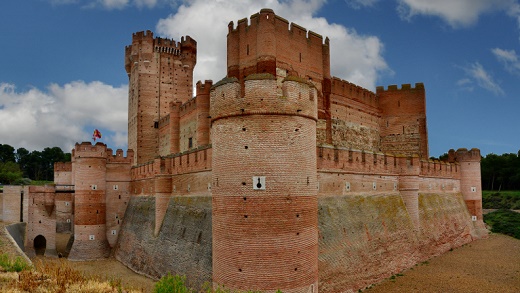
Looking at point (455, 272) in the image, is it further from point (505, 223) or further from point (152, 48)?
point (152, 48)

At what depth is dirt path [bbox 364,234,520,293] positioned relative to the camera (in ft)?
53.2

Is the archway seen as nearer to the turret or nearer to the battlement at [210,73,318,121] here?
the battlement at [210,73,318,121]

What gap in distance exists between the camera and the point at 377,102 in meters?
32.7

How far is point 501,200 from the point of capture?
178 feet

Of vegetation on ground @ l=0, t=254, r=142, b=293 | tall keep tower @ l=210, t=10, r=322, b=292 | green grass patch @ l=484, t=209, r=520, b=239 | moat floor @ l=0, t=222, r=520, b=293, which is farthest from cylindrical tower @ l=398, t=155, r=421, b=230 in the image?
vegetation on ground @ l=0, t=254, r=142, b=293

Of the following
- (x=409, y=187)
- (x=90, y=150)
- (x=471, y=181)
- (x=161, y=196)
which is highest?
(x=90, y=150)

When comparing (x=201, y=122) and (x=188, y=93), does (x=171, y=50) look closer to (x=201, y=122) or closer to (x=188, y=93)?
(x=188, y=93)

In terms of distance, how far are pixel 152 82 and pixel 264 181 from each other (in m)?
28.5

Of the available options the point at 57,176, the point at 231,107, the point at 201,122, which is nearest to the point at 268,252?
the point at 231,107

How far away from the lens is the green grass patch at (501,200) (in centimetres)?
5159

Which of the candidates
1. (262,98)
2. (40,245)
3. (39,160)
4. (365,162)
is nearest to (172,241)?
(365,162)

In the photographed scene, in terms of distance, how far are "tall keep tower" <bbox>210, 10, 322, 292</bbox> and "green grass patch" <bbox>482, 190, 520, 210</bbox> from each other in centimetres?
5048

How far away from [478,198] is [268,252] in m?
24.9

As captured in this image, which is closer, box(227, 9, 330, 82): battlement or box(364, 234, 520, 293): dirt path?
box(364, 234, 520, 293): dirt path
